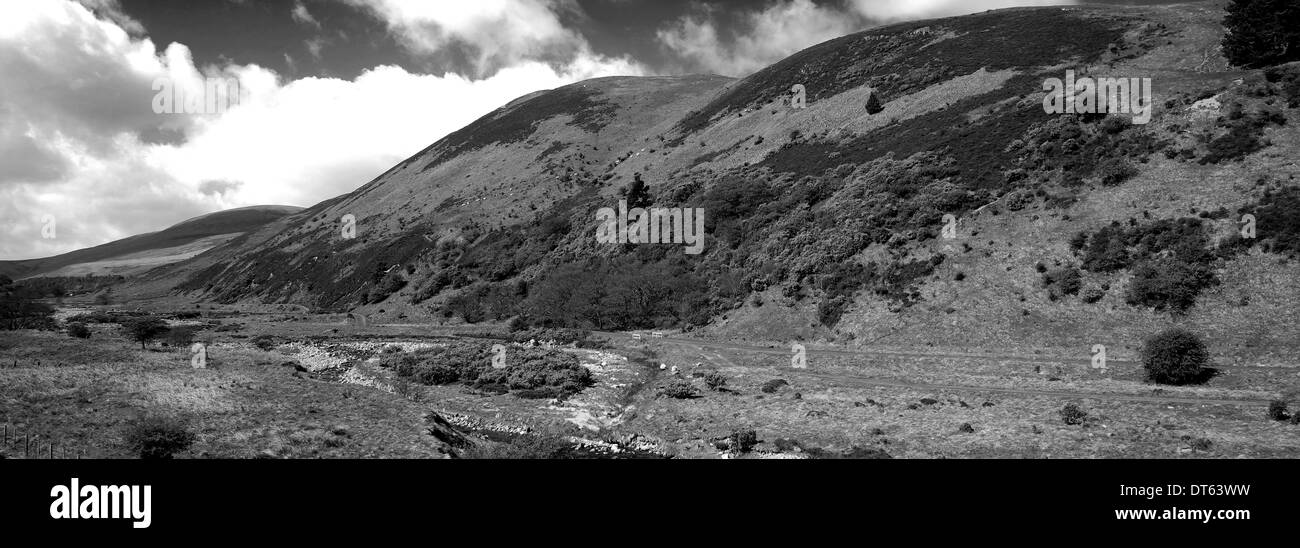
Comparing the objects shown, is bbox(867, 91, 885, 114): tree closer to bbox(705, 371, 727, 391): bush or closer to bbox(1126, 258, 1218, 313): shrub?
bbox(1126, 258, 1218, 313): shrub

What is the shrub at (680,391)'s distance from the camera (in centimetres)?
2838

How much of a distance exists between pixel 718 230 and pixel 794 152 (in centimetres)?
1736

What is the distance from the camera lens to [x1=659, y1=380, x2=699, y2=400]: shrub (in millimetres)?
28375

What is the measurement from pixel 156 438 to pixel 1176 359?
3542cm

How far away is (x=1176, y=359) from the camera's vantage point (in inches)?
932

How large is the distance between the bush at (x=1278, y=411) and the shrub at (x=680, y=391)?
2050 cm

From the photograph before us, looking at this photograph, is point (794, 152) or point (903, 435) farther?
point (794, 152)

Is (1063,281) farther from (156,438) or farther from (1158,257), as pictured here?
(156,438)

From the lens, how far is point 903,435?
20344mm

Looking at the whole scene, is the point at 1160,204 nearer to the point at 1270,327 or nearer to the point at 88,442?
the point at 1270,327

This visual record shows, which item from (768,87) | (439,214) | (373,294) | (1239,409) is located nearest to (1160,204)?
(1239,409)

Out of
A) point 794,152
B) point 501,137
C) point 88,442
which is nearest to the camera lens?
point 88,442

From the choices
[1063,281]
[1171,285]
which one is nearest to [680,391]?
[1063,281]

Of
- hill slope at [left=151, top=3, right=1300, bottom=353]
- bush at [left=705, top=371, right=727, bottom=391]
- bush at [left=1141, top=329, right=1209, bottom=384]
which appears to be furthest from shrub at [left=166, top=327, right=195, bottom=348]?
bush at [left=1141, top=329, right=1209, bottom=384]
